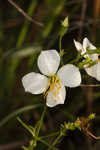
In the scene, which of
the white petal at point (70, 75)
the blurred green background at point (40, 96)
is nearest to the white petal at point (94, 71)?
the white petal at point (70, 75)

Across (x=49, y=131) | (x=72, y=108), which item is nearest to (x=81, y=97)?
(x=72, y=108)

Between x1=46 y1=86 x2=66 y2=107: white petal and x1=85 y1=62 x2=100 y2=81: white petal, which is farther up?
x1=85 y1=62 x2=100 y2=81: white petal

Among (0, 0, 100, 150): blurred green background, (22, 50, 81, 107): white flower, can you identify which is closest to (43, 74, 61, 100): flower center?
(22, 50, 81, 107): white flower

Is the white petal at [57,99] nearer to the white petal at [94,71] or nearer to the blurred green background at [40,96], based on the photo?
the white petal at [94,71]

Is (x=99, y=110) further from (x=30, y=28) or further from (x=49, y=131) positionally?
(x=30, y=28)

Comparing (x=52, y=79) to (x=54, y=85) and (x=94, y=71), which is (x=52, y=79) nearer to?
(x=54, y=85)

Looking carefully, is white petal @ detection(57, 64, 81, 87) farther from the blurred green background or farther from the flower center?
the blurred green background
